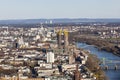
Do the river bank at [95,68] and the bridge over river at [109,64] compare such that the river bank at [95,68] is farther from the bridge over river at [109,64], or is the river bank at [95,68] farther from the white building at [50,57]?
the white building at [50,57]

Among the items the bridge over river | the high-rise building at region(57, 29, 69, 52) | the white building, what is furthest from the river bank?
the high-rise building at region(57, 29, 69, 52)

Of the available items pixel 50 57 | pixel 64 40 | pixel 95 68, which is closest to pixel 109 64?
pixel 95 68

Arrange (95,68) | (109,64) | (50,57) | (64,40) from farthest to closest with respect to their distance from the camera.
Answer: (64,40) < (50,57) < (109,64) < (95,68)

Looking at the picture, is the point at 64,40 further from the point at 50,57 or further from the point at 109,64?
the point at 109,64

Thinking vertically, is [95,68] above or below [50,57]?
above

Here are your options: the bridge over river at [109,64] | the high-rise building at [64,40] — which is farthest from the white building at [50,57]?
the high-rise building at [64,40]

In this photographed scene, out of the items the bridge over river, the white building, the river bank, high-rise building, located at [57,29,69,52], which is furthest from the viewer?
high-rise building, located at [57,29,69,52]

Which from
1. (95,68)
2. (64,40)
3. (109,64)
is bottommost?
(109,64)

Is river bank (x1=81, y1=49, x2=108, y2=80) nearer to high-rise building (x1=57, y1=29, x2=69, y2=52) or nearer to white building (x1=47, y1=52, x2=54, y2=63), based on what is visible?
white building (x1=47, y1=52, x2=54, y2=63)

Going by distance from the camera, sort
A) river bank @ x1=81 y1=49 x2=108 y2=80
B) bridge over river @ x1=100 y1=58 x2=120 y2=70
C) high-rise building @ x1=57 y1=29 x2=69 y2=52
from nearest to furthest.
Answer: river bank @ x1=81 y1=49 x2=108 y2=80, bridge over river @ x1=100 y1=58 x2=120 y2=70, high-rise building @ x1=57 y1=29 x2=69 y2=52

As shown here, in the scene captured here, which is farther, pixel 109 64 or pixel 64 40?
pixel 64 40

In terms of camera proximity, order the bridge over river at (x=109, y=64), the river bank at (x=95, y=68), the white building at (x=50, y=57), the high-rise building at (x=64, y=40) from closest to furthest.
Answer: the river bank at (x=95, y=68)
the bridge over river at (x=109, y=64)
the white building at (x=50, y=57)
the high-rise building at (x=64, y=40)

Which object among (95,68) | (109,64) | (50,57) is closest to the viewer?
(95,68)

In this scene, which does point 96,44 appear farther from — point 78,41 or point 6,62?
point 6,62
